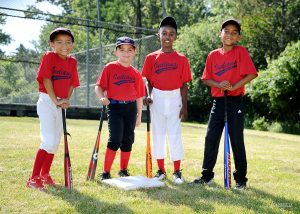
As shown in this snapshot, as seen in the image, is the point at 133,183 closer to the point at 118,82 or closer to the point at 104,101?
the point at 104,101

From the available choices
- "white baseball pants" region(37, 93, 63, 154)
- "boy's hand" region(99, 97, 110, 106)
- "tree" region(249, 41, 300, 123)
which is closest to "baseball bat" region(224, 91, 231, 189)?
"boy's hand" region(99, 97, 110, 106)

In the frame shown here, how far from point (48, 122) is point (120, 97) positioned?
3.17 ft

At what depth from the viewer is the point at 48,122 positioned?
198 inches

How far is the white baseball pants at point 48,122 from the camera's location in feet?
Answer: 16.5

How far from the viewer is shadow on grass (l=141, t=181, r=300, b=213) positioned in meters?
4.15

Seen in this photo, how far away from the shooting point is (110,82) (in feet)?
18.2

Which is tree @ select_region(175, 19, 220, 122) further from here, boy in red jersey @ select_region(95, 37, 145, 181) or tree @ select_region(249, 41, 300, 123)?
boy in red jersey @ select_region(95, 37, 145, 181)

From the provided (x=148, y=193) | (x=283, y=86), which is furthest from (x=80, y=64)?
(x=148, y=193)

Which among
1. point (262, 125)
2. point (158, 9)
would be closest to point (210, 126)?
point (262, 125)

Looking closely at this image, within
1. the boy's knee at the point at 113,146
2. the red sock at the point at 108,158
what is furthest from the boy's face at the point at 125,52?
the red sock at the point at 108,158

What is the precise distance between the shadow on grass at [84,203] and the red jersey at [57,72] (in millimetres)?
1144

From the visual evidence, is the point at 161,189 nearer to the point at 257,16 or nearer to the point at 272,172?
the point at 272,172

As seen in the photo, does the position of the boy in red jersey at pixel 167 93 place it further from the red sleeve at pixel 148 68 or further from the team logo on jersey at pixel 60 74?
the team logo on jersey at pixel 60 74

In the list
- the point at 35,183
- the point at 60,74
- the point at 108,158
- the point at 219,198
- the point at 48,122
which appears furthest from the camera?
the point at 108,158
